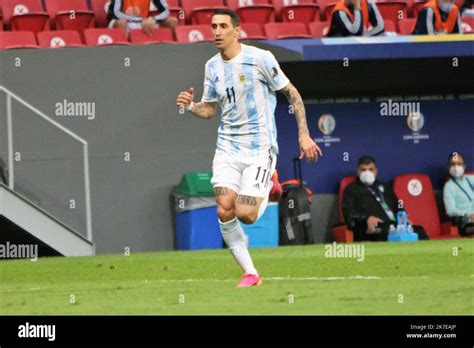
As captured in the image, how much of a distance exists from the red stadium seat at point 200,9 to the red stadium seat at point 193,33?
1.59 ft

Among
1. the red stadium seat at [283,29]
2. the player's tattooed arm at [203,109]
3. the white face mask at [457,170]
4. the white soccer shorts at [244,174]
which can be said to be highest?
the red stadium seat at [283,29]

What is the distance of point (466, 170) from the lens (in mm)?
21328

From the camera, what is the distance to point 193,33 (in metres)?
20.4

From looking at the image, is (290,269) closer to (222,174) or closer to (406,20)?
(222,174)

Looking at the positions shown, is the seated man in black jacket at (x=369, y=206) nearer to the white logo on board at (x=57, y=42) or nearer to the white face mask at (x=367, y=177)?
the white face mask at (x=367, y=177)

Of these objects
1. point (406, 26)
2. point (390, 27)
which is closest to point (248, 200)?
point (390, 27)

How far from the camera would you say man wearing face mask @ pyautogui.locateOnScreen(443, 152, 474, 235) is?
20.5 metres

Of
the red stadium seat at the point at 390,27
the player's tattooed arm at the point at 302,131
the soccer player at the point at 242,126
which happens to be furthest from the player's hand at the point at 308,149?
the red stadium seat at the point at 390,27

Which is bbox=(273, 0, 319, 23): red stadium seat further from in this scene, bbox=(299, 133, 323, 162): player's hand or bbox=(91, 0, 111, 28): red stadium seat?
bbox=(299, 133, 323, 162): player's hand

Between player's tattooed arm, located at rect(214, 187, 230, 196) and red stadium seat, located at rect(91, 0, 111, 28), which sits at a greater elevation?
red stadium seat, located at rect(91, 0, 111, 28)

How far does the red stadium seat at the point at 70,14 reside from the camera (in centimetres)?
2061

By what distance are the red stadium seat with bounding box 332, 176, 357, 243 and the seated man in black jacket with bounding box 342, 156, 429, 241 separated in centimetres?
10

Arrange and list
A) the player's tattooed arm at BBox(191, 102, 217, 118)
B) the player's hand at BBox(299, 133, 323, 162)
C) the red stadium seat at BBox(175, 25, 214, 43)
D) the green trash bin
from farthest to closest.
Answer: the red stadium seat at BBox(175, 25, 214, 43), the green trash bin, the player's tattooed arm at BBox(191, 102, 217, 118), the player's hand at BBox(299, 133, 323, 162)

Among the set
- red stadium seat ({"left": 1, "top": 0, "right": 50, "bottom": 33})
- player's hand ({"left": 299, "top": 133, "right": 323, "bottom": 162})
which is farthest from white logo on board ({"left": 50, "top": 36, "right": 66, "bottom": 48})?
player's hand ({"left": 299, "top": 133, "right": 323, "bottom": 162})
